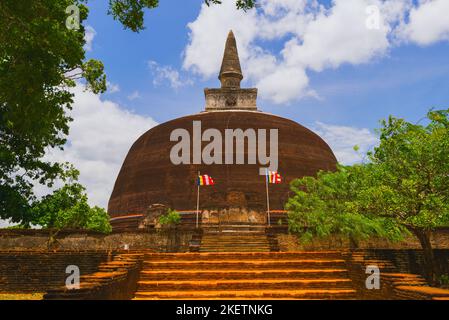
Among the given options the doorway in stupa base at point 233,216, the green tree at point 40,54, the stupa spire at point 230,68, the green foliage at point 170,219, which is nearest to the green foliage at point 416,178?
the green tree at point 40,54

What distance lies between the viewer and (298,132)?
30.6m

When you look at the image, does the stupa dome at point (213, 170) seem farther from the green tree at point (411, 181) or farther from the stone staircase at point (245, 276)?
the stone staircase at point (245, 276)

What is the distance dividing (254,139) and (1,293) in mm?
20015

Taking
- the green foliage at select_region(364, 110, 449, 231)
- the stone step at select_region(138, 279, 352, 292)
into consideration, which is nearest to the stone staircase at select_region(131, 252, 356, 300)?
the stone step at select_region(138, 279, 352, 292)

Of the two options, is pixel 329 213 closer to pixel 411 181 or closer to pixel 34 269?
pixel 411 181

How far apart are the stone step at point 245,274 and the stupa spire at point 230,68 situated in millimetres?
31538

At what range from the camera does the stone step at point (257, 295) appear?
21.1ft

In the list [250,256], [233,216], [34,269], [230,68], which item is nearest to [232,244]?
[250,256]

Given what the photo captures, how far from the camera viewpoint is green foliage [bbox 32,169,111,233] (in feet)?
50.3

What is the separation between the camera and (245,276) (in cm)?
739

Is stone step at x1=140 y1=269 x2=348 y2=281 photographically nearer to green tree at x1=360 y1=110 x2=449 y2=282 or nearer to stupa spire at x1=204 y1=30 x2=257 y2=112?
green tree at x1=360 y1=110 x2=449 y2=282
